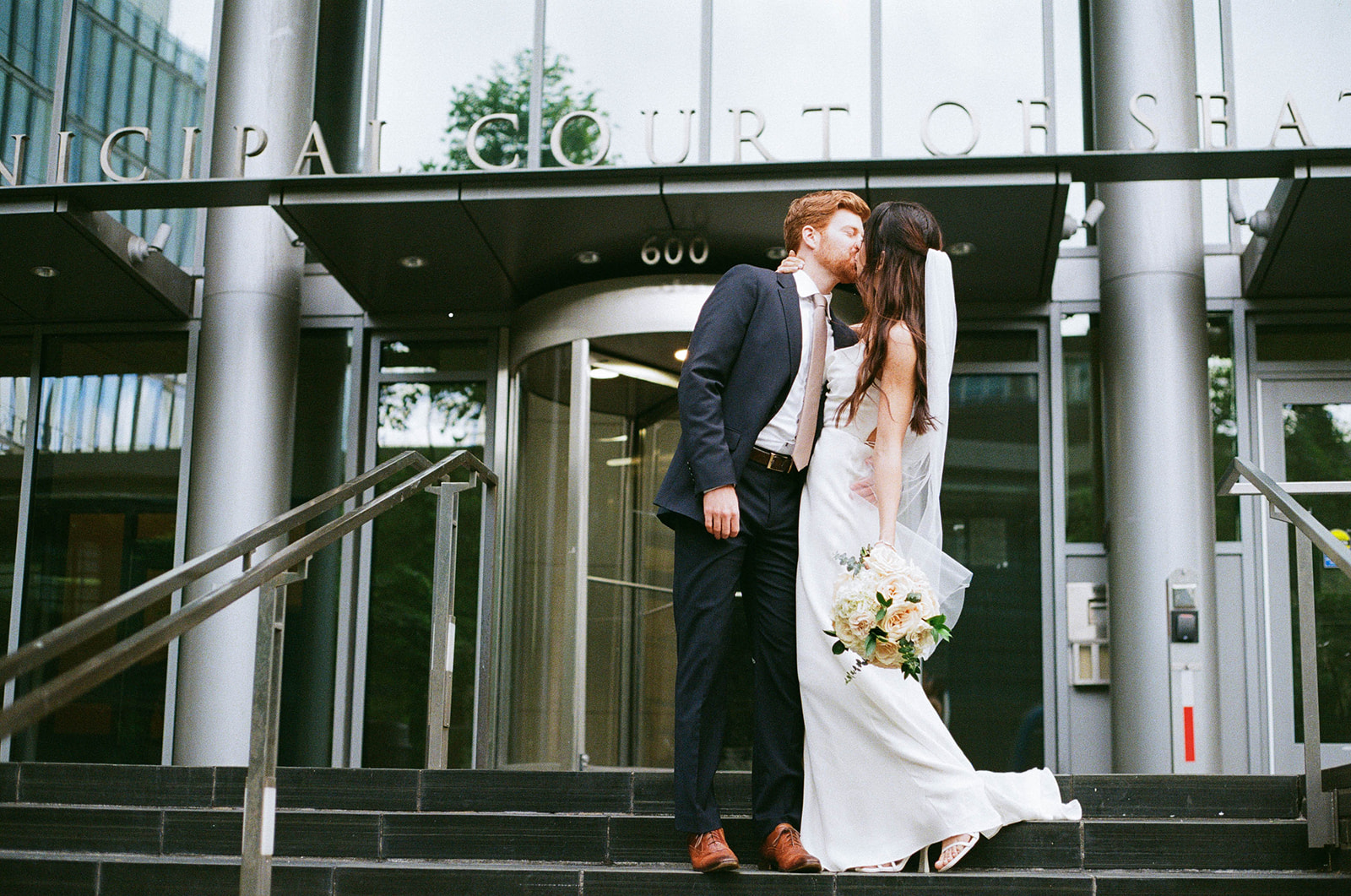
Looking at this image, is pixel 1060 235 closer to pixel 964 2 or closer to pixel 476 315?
pixel 964 2

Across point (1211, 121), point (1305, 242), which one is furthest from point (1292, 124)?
point (1305, 242)

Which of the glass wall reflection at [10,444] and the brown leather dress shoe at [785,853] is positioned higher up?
the glass wall reflection at [10,444]

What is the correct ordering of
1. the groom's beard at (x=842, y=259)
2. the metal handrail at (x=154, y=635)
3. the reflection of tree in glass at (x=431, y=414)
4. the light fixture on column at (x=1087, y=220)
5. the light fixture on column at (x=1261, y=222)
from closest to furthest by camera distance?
the metal handrail at (x=154, y=635), the groom's beard at (x=842, y=259), the light fixture on column at (x=1087, y=220), the light fixture on column at (x=1261, y=222), the reflection of tree in glass at (x=431, y=414)

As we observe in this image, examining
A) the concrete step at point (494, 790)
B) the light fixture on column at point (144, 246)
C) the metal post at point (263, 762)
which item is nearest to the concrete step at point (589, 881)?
the concrete step at point (494, 790)

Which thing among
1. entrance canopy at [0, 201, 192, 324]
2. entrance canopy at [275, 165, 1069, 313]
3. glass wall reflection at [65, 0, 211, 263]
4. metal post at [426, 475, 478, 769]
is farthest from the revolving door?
glass wall reflection at [65, 0, 211, 263]

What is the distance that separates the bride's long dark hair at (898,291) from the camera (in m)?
3.77

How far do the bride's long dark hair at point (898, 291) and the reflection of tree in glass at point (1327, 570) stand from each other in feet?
12.9

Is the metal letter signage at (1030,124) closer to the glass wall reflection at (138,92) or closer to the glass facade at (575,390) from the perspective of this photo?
the glass facade at (575,390)

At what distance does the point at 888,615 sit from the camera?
3408 mm

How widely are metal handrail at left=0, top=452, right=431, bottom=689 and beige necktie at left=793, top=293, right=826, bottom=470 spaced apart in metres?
1.33

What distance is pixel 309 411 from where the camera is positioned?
7875mm

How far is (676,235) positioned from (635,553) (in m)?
1.53

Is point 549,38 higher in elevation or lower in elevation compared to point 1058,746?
higher

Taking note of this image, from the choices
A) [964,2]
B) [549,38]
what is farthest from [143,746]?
[964,2]
